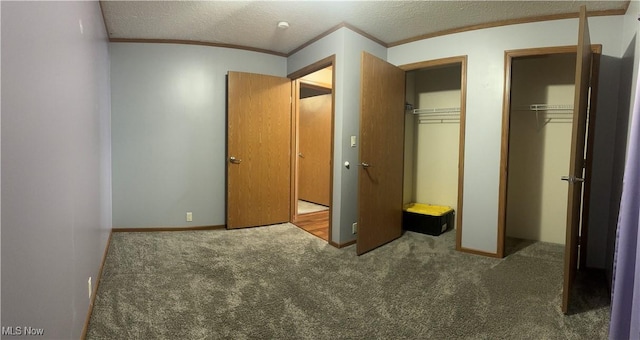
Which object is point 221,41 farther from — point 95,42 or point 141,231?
point 141,231

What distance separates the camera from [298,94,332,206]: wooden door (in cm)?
529

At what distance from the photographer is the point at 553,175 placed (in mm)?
3363

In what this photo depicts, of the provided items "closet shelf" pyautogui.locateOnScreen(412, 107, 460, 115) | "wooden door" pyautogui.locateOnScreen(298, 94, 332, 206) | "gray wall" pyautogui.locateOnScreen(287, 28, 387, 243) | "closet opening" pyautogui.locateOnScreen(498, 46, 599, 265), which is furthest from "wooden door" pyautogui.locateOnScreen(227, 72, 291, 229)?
"closet opening" pyautogui.locateOnScreen(498, 46, 599, 265)

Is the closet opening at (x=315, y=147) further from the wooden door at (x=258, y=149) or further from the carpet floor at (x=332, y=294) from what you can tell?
the carpet floor at (x=332, y=294)

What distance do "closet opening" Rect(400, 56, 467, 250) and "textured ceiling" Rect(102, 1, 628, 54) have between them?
3.07 feet

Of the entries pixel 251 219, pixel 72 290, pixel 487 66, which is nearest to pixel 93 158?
pixel 72 290

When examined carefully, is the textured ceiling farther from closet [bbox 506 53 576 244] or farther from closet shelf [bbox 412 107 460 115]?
closet shelf [bbox 412 107 460 115]

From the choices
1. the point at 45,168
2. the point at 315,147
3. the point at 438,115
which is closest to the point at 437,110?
the point at 438,115

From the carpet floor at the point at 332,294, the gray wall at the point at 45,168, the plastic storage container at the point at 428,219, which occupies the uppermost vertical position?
the gray wall at the point at 45,168

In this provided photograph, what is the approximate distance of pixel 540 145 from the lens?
3402mm

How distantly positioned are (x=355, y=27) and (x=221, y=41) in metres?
1.50
